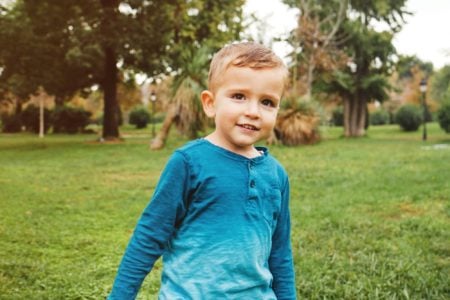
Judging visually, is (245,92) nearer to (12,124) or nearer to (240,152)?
(240,152)

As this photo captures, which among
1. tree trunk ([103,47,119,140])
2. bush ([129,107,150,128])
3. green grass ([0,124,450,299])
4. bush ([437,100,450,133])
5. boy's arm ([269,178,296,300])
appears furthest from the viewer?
bush ([129,107,150,128])

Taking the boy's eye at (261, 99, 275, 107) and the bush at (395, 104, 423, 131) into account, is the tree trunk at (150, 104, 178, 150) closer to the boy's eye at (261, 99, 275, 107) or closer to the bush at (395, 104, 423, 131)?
the boy's eye at (261, 99, 275, 107)

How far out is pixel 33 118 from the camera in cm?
3488

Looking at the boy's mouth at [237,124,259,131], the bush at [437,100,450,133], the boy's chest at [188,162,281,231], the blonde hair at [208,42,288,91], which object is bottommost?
the boy's chest at [188,162,281,231]

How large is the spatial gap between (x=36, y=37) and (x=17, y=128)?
1745 cm

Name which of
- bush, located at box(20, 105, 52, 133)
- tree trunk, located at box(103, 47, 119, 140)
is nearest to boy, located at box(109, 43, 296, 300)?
tree trunk, located at box(103, 47, 119, 140)

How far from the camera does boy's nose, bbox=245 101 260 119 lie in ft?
5.34

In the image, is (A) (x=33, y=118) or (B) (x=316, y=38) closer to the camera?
(B) (x=316, y=38)

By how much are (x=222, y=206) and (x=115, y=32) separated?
1881 cm

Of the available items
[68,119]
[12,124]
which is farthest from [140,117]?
[12,124]

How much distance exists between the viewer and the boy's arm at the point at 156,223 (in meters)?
1.56

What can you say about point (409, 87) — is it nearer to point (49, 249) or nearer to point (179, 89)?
point (179, 89)

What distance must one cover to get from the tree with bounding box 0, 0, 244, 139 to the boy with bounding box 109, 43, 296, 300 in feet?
56.1

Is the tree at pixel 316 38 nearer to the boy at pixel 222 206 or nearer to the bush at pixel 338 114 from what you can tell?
the bush at pixel 338 114
